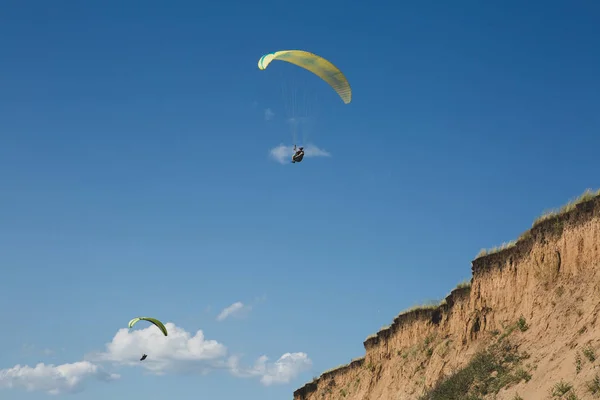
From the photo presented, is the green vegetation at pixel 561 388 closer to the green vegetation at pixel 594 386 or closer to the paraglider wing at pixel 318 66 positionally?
the green vegetation at pixel 594 386

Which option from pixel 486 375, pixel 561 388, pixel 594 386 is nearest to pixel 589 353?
pixel 561 388

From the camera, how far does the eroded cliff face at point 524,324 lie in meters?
25.9

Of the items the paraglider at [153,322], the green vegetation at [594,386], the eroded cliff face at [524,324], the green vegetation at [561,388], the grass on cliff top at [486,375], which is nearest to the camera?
the green vegetation at [594,386]

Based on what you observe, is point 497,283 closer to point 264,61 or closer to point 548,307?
point 548,307

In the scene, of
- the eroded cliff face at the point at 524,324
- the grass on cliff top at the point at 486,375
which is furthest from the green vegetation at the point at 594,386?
the grass on cliff top at the point at 486,375

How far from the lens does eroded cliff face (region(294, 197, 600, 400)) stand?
25875mm

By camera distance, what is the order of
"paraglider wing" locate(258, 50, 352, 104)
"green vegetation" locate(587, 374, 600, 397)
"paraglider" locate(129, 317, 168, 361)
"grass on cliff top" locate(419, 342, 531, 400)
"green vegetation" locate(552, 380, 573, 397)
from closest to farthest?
"green vegetation" locate(587, 374, 600, 397) < "green vegetation" locate(552, 380, 573, 397) < "grass on cliff top" locate(419, 342, 531, 400) < "paraglider wing" locate(258, 50, 352, 104) < "paraglider" locate(129, 317, 168, 361)

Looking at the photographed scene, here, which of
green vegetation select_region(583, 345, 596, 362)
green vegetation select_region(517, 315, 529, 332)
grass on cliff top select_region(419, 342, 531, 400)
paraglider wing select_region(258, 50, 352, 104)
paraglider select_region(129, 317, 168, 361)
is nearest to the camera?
green vegetation select_region(583, 345, 596, 362)

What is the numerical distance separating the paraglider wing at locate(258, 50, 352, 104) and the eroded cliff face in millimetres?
10158

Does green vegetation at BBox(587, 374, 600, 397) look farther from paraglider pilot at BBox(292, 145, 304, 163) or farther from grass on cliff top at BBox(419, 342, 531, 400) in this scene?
paraglider pilot at BBox(292, 145, 304, 163)

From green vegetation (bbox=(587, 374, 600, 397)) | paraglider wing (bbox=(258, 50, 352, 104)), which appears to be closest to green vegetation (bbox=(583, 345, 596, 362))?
green vegetation (bbox=(587, 374, 600, 397))

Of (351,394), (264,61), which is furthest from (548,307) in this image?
(351,394)

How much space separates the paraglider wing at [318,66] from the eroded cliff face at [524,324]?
400 inches

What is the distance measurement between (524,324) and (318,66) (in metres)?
13.9
